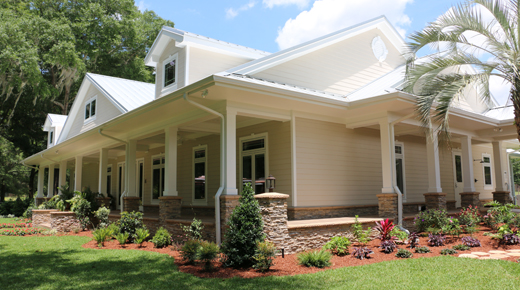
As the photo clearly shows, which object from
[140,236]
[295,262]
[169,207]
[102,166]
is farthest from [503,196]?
[102,166]

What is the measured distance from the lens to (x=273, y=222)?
7.56 meters

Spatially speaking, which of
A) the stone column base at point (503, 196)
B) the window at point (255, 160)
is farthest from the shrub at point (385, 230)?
the stone column base at point (503, 196)

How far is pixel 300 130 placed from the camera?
32.1 ft

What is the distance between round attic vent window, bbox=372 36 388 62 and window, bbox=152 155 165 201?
28.3 ft

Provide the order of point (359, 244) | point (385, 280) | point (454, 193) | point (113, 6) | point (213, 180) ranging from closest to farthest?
point (385, 280) → point (359, 244) → point (213, 180) → point (454, 193) → point (113, 6)

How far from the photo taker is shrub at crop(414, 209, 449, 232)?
8.92 m

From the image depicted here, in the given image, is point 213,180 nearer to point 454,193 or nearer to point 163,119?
point 163,119

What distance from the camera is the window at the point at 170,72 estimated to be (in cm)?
1235

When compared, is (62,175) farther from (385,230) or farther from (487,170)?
(487,170)

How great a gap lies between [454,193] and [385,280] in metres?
10.2

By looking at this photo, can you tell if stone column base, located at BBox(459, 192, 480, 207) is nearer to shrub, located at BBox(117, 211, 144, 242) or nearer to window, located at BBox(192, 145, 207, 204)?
window, located at BBox(192, 145, 207, 204)

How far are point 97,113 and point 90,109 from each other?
1.00 metres

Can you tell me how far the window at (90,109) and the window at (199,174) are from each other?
671 cm

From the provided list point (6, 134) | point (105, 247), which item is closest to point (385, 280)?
point (105, 247)
